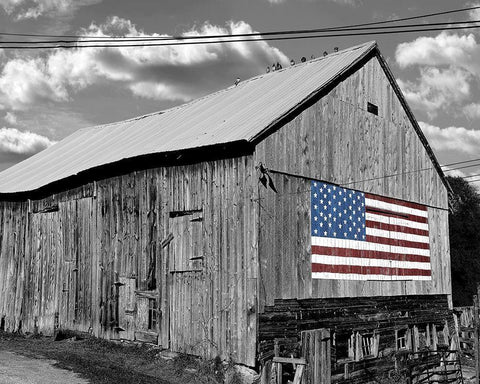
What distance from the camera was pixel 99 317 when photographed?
18.8 meters

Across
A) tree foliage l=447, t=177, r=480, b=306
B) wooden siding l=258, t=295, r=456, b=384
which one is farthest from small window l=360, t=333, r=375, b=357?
tree foliage l=447, t=177, r=480, b=306

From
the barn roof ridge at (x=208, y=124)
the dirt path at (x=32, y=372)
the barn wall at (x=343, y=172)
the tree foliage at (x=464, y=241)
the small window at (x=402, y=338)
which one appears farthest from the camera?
the tree foliage at (x=464, y=241)

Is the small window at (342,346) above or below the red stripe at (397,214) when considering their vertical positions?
below

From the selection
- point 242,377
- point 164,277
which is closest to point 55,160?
point 164,277

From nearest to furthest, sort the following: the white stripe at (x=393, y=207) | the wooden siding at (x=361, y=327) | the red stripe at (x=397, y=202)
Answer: the wooden siding at (x=361, y=327), the white stripe at (x=393, y=207), the red stripe at (x=397, y=202)

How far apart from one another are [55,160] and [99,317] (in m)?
9.70

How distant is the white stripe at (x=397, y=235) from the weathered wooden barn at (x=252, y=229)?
67 mm

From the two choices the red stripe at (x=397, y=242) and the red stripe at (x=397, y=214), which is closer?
the red stripe at (x=397, y=242)

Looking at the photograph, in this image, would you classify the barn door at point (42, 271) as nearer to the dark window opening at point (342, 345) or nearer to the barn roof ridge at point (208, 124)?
the barn roof ridge at point (208, 124)

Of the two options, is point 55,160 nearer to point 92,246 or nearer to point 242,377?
point 92,246

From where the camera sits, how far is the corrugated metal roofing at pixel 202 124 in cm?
1611

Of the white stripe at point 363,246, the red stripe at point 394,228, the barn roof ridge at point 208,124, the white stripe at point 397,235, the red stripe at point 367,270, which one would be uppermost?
the barn roof ridge at point 208,124

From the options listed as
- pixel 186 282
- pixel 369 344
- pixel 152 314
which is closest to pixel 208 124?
pixel 186 282

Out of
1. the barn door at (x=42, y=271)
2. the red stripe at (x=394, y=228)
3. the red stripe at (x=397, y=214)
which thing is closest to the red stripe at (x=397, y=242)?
the red stripe at (x=394, y=228)
